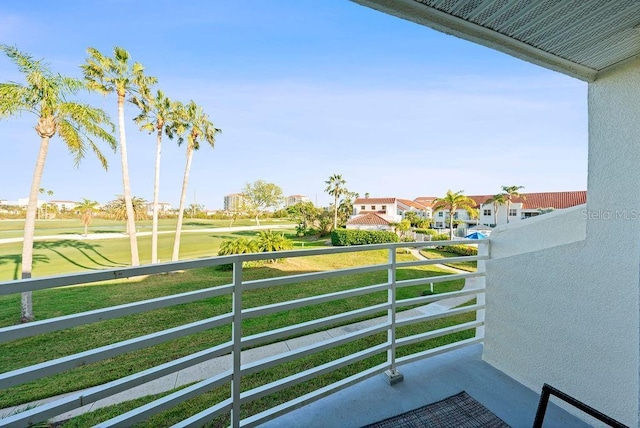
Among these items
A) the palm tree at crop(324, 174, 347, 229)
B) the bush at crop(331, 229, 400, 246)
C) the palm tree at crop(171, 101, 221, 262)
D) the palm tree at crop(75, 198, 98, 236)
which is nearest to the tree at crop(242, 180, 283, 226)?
the palm tree at crop(324, 174, 347, 229)

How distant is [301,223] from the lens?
27.5 m

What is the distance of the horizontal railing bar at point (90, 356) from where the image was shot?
88 cm

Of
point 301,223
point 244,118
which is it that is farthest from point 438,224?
point 244,118

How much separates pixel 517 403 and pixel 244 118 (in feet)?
69.2

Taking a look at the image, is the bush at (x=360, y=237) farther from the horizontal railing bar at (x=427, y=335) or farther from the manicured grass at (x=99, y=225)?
the horizontal railing bar at (x=427, y=335)

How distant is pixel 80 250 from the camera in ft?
70.3

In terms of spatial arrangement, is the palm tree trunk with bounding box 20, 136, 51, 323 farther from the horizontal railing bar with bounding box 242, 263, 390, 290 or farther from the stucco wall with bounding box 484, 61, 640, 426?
the stucco wall with bounding box 484, 61, 640, 426

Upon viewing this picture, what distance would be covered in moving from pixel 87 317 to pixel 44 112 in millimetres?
9730

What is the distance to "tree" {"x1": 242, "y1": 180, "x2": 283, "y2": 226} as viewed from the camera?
37250 millimetres

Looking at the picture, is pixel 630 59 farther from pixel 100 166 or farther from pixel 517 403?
pixel 100 166

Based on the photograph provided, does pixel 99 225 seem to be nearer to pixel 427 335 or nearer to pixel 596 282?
pixel 427 335

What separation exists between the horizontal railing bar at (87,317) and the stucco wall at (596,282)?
2.05 metres

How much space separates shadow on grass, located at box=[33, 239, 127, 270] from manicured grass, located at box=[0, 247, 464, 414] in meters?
9.10

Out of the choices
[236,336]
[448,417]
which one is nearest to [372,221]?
[448,417]
